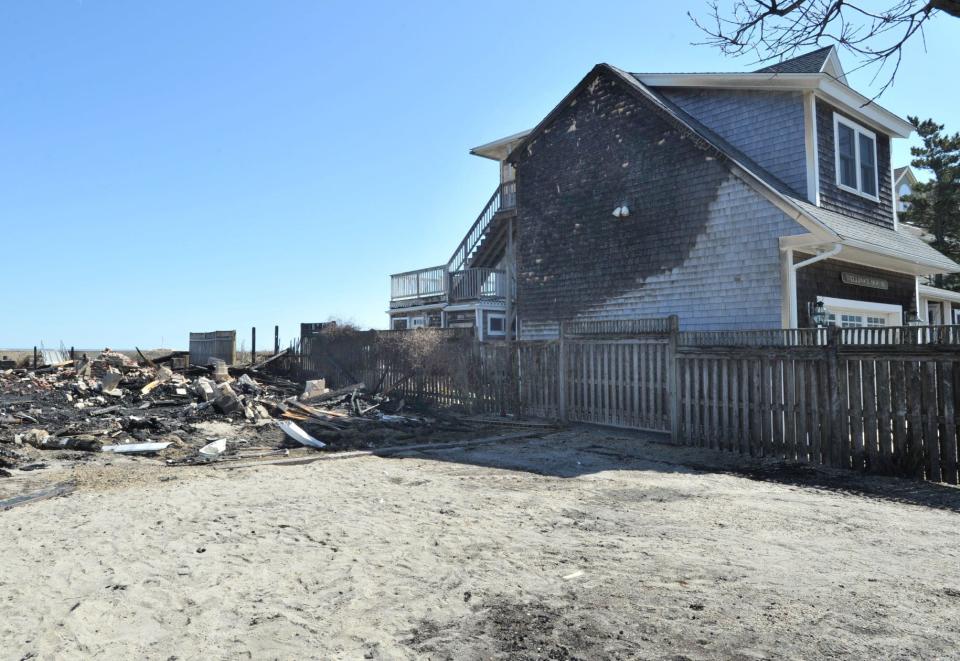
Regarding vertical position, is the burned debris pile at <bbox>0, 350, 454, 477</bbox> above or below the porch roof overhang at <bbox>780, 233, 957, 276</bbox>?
below

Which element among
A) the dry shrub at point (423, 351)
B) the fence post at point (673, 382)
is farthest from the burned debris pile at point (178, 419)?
the fence post at point (673, 382)

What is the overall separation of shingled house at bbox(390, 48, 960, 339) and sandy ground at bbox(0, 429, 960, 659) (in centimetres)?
720

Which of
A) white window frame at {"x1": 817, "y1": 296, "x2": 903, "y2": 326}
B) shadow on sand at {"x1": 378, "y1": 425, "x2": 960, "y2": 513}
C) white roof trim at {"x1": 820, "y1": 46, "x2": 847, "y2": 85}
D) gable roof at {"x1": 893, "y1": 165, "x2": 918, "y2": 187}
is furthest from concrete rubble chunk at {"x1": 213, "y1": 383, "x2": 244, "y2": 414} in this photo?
Result: gable roof at {"x1": 893, "y1": 165, "x2": 918, "y2": 187}

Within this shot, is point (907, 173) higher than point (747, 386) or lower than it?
higher

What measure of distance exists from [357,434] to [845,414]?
8.10 m

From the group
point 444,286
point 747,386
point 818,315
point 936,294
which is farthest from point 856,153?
point 444,286

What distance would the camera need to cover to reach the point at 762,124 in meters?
15.6

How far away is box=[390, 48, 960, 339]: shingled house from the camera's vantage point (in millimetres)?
13750

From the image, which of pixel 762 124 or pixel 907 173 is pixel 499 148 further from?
pixel 907 173

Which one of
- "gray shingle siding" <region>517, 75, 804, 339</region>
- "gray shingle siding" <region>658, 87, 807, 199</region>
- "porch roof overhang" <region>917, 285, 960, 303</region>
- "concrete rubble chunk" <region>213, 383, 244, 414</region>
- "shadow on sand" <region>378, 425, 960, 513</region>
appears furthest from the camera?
"porch roof overhang" <region>917, 285, 960, 303</region>

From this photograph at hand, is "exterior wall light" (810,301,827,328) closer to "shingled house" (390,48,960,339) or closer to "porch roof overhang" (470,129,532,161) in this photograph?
"shingled house" (390,48,960,339)

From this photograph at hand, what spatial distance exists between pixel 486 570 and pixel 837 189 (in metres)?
14.6

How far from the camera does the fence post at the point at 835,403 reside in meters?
8.26

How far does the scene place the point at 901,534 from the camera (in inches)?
211
